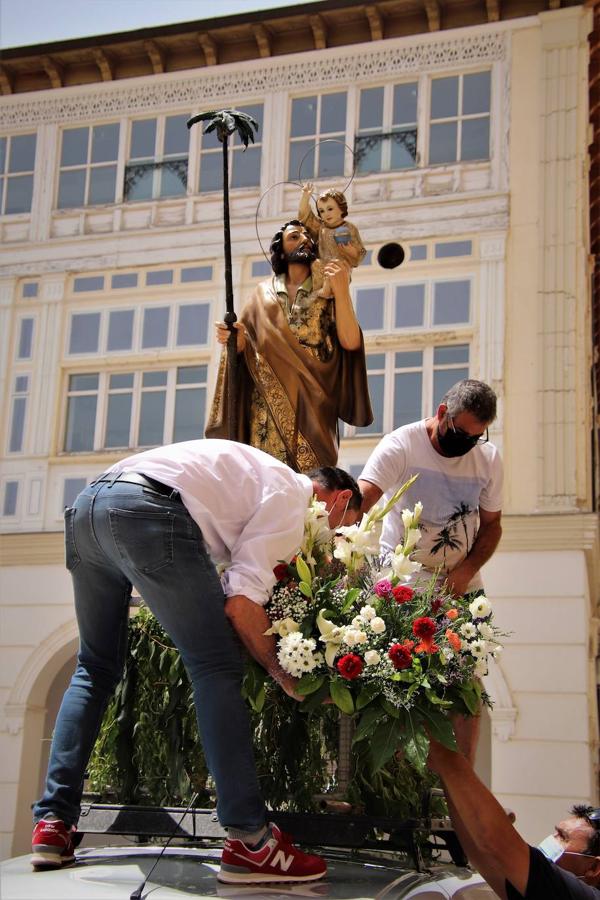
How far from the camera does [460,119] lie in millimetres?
11312

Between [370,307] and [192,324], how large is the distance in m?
1.73

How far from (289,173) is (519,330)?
2808 millimetres

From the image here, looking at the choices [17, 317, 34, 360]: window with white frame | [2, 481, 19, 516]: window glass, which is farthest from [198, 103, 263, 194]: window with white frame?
[2, 481, 19, 516]: window glass

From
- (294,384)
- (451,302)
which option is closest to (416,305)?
(451,302)

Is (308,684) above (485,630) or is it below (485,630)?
below

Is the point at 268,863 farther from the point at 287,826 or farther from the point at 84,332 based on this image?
the point at 84,332

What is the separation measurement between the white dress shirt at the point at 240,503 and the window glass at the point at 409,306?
28.3ft

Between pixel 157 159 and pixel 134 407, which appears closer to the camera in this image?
pixel 134 407

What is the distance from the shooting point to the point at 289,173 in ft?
38.3

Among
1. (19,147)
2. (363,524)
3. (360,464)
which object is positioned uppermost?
(19,147)

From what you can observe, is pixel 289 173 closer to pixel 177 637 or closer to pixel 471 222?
pixel 471 222

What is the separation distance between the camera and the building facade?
33.7ft

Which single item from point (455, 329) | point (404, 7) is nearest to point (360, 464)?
point (455, 329)

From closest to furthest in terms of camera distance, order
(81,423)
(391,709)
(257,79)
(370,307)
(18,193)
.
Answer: (391,709) → (370,307) → (81,423) → (257,79) → (18,193)
